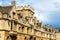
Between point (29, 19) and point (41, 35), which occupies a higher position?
point (29, 19)

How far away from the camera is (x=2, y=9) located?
50.6 metres

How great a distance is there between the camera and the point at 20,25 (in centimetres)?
5616

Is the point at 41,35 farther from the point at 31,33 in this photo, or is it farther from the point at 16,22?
the point at 16,22

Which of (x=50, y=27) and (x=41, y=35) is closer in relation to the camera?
(x=41, y=35)

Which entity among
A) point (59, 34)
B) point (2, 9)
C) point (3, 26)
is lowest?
point (59, 34)

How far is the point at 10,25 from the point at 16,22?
337 centimetres

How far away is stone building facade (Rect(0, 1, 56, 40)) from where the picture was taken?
48091 mm

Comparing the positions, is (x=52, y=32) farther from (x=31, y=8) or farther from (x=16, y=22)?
(x=16, y=22)

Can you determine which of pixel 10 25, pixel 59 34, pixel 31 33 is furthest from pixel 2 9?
pixel 59 34

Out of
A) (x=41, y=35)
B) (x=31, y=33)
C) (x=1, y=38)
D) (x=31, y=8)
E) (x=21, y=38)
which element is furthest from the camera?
(x=41, y=35)

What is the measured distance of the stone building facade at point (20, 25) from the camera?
4809 centimetres

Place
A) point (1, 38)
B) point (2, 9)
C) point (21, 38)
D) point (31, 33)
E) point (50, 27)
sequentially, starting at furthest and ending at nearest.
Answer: point (50, 27), point (31, 33), point (21, 38), point (2, 9), point (1, 38)

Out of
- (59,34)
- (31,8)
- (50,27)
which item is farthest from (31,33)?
(59,34)

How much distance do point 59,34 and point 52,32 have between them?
4383mm
